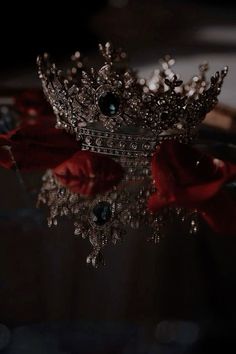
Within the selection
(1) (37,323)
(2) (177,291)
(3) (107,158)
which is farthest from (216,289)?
(3) (107,158)

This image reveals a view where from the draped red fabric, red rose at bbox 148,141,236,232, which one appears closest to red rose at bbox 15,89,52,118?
the draped red fabric

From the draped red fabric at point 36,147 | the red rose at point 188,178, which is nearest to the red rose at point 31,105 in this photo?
the draped red fabric at point 36,147

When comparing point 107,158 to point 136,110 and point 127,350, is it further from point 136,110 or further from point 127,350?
point 127,350

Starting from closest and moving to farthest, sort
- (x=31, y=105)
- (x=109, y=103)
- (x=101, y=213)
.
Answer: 1. (x=101, y=213)
2. (x=109, y=103)
3. (x=31, y=105)

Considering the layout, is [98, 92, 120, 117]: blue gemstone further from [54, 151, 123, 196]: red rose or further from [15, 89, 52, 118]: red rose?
[15, 89, 52, 118]: red rose

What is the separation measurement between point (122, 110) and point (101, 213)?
0.54ft

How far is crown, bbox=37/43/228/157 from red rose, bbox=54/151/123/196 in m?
0.03

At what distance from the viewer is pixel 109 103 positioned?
826 millimetres

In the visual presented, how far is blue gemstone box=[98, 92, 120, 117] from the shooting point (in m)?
0.82

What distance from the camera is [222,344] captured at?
50cm

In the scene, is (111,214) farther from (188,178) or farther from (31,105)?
(31,105)

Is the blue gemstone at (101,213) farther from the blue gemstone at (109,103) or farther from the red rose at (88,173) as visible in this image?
the blue gemstone at (109,103)

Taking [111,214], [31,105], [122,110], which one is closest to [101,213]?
[111,214]

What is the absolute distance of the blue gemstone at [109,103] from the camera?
82 cm
